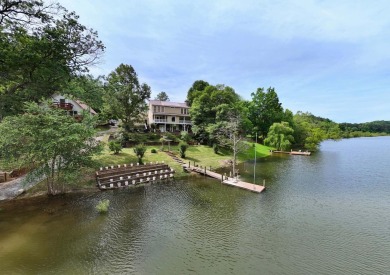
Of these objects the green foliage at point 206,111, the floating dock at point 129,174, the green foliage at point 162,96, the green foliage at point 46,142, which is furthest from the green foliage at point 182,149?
the green foliage at point 162,96

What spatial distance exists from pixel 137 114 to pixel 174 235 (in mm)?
36126

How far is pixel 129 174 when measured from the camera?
2714cm

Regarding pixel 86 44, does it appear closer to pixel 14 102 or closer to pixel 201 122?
pixel 14 102

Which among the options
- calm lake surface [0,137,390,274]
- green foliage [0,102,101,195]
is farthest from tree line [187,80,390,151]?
green foliage [0,102,101,195]

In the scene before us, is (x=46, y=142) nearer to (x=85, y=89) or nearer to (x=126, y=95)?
(x=85, y=89)

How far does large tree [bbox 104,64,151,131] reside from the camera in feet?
146

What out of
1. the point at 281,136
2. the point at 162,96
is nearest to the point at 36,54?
the point at 281,136

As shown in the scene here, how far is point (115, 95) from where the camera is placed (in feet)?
146

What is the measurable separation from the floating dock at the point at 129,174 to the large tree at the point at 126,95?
1875 centimetres

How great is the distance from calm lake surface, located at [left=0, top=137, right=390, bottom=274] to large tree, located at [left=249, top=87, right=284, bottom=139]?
4429cm

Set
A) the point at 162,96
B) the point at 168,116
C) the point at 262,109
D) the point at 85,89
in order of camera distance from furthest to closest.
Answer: the point at 162,96 → the point at 262,109 → the point at 168,116 → the point at 85,89

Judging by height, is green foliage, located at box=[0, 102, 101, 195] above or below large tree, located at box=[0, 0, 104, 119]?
below

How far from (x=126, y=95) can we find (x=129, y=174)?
22.6 m

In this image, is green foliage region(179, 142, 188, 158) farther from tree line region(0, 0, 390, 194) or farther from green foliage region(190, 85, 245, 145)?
tree line region(0, 0, 390, 194)
